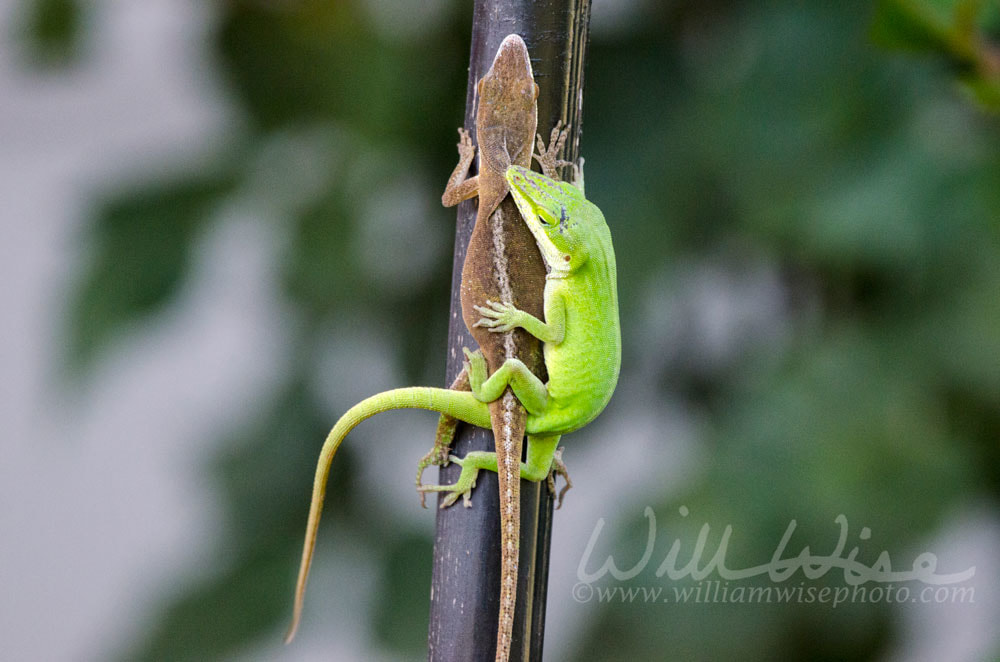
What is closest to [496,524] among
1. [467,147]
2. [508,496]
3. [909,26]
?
[508,496]

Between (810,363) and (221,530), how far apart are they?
1080mm

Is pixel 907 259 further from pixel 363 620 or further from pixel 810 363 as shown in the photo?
A: pixel 363 620

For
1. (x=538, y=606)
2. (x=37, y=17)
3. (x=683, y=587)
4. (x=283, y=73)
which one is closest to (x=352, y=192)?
(x=283, y=73)

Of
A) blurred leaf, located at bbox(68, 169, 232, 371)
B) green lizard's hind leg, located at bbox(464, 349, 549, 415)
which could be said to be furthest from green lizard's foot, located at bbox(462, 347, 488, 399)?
blurred leaf, located at bbox(68, 169, 232, 371)

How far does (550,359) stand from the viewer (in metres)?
0.58

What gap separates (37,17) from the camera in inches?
62.8

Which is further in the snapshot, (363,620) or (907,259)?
(363,620)

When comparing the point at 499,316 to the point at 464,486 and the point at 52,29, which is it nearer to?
the point at 464,486

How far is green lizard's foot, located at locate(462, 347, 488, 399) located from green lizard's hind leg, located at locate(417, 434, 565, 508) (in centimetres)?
4

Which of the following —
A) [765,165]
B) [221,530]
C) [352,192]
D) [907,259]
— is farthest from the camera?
[221,530]

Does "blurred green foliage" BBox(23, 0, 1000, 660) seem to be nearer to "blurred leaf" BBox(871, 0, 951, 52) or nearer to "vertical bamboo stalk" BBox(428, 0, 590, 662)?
"blurred leaf" BBox(871, 0, 951, 52)

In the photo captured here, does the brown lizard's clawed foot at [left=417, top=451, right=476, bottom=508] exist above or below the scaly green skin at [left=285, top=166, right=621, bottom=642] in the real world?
below

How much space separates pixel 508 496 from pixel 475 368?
3.3 inches

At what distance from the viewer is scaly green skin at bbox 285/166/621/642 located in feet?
1.73
